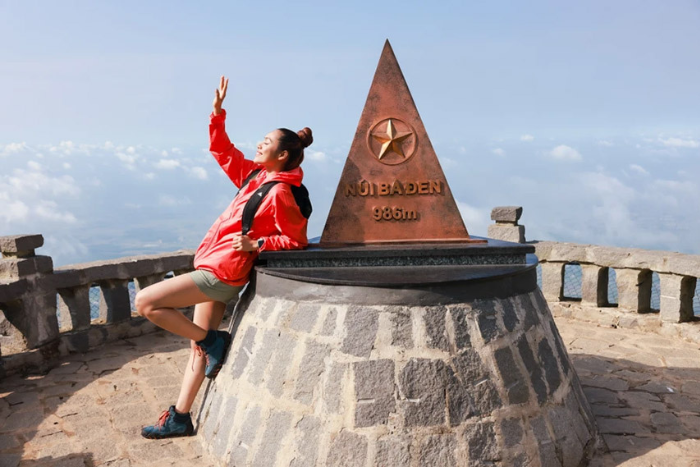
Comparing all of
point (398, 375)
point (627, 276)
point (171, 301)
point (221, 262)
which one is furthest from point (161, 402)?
point (627, 276)

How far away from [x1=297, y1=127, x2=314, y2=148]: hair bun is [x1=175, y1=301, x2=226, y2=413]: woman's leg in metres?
1.24

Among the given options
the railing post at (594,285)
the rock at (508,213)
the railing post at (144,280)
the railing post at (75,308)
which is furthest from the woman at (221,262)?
the railing post at (594,285)

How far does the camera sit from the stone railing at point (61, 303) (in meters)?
6.38

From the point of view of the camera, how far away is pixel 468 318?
386cm

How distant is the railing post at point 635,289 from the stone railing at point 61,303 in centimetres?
506

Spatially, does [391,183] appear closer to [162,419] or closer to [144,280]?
[162,419]

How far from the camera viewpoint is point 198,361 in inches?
183

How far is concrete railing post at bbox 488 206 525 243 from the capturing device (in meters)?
8.52

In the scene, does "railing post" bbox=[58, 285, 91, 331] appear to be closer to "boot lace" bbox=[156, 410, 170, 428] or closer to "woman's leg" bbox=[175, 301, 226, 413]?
"boot lace" bbox=[156, 410, 170, 428]

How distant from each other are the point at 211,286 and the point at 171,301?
0.90ft

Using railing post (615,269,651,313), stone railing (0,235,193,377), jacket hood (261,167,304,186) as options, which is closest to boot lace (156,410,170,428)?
jacket hood (261,167,304,186)

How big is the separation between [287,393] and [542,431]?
1494 mm

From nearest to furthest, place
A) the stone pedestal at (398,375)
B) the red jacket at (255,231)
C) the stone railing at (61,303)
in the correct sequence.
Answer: the stone pedestal at (398,375)
the red jacket at (255,231)
the stone railing at (61,303)

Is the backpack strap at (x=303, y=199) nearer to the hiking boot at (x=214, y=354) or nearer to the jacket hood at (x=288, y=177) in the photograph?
the jacket hood at (x=288, y=177)
